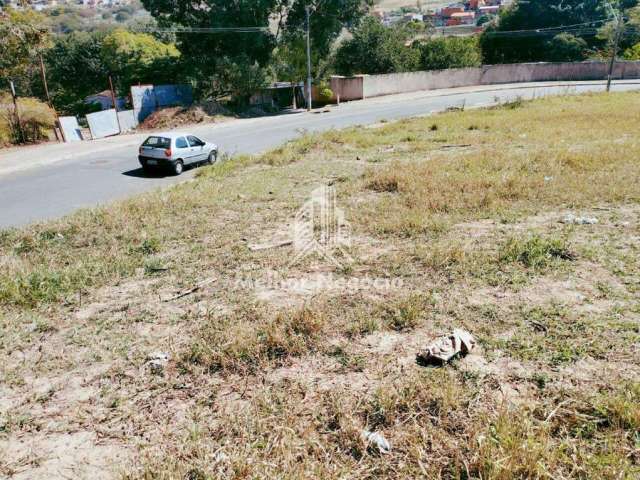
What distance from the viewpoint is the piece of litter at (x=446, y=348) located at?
13.6 ft

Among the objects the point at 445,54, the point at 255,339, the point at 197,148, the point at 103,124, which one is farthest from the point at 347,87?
the point at 255,339

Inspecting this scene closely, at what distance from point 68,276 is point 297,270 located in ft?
10.4

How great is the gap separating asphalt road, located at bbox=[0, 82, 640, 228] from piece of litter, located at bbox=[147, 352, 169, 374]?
26.6 ft

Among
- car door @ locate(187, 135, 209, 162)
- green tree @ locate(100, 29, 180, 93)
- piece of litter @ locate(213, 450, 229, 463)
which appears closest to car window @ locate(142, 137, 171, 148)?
car door @ locate(187, 135, 209, 162)

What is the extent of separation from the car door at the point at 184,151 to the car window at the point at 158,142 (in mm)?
354

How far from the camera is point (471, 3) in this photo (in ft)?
538

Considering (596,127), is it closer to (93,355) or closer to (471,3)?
(93,355)

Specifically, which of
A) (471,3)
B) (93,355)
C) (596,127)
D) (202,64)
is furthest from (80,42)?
(471,3)

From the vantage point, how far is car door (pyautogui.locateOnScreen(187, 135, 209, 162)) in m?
16.5

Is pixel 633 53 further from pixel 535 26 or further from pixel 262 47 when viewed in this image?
pixel 262 47

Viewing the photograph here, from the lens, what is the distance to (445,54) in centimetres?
4900

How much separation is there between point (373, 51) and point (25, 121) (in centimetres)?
3293

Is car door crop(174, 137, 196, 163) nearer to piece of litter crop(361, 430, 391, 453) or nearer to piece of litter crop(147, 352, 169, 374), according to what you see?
piece of litter crop(147, 352, 169, 374)

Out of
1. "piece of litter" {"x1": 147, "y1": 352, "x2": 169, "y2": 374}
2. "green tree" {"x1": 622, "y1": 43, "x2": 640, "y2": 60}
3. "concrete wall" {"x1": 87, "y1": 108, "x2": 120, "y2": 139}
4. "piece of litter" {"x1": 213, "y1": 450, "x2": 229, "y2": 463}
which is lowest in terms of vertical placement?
"piece of litter" {"x1": 213, "y1": 450, "x2": 229, "y2": 463}
